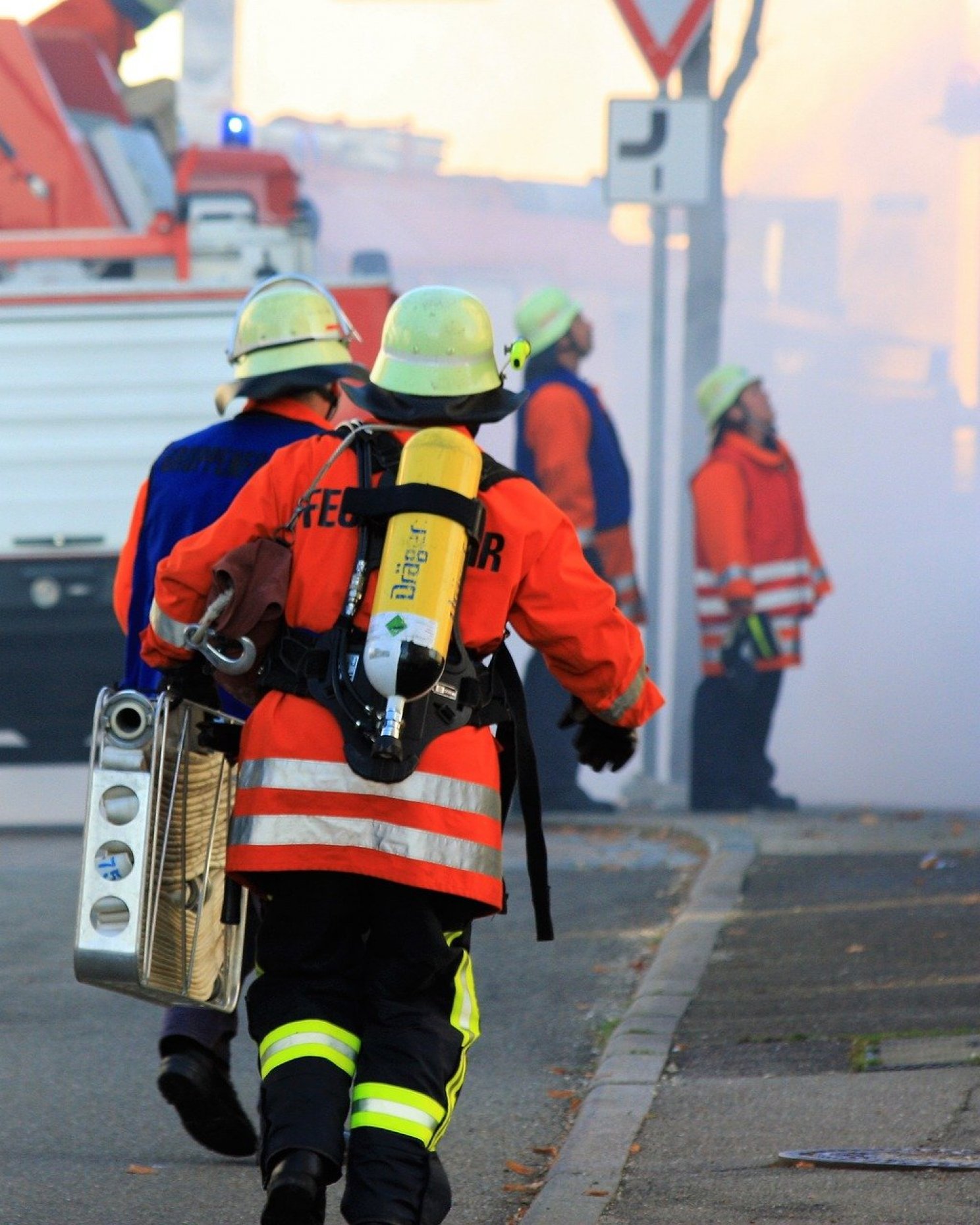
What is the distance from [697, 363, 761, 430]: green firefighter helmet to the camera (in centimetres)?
1004

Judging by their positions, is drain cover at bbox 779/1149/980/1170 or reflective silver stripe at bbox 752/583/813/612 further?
reflective silver stripe at bbox 752/583/813/612

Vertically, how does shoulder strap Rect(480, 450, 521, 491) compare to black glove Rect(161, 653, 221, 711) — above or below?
→ above

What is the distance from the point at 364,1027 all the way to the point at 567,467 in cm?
647

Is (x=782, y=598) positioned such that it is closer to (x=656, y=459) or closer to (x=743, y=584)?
(x=743, y=584)

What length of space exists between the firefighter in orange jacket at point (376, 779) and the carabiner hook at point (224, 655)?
0.16 ft

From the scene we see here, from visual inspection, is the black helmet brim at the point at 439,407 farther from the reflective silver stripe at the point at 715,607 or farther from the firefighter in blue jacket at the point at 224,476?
the reflective silver stripe at the point at 715,607

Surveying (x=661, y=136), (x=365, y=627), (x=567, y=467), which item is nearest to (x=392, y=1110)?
(x=365, y=627)

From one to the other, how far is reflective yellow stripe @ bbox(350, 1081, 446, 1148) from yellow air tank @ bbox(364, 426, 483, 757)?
1.73ft

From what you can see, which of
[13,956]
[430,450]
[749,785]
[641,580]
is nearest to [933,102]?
[641,580]

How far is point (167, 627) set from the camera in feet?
12.2

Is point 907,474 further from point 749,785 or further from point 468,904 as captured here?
point 468,904

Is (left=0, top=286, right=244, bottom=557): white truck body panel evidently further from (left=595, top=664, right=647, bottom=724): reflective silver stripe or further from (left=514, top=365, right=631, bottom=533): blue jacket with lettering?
(left=595, top=664, right=647, bottom=724): reflective silver stripe

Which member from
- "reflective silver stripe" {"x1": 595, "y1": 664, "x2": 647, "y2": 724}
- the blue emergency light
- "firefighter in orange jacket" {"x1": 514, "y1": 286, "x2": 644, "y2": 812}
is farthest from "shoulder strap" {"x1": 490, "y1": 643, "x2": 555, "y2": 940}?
the blue emergency light

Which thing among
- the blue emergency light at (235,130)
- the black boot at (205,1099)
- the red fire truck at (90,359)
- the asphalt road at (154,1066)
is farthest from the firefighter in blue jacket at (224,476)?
the blue emergency light at (235,130)
